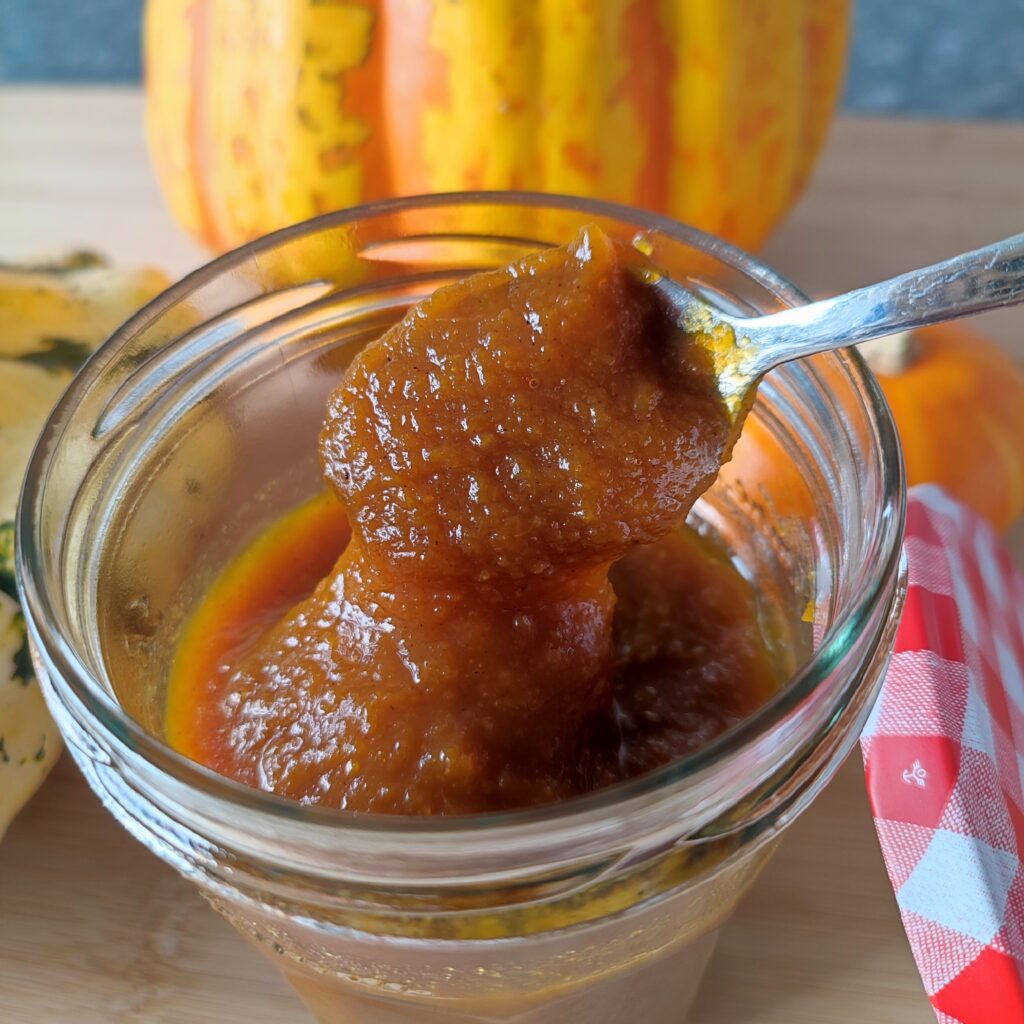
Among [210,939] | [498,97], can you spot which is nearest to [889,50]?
[498,97]

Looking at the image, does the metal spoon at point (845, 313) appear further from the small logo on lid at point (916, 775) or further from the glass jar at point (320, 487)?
the small logo on lid at point (916, 775)

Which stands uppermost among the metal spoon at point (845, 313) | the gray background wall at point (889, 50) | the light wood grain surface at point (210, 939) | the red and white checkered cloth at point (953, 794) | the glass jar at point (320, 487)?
the metal spoon at point (845, 313)

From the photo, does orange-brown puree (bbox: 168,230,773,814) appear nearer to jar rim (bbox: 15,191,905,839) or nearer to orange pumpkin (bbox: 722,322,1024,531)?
jar rim (bbox: 15,191,905,839)

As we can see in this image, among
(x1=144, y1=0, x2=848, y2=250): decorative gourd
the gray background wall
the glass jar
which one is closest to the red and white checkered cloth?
the glass jar

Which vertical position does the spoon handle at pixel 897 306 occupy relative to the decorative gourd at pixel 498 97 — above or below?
above

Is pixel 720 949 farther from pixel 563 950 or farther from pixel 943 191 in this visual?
pixel 943 191

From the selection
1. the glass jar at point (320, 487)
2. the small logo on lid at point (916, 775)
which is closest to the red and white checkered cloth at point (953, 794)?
the small logo on lid at point (916, 775)

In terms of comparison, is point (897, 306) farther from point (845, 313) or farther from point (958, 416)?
point (958, 416)
